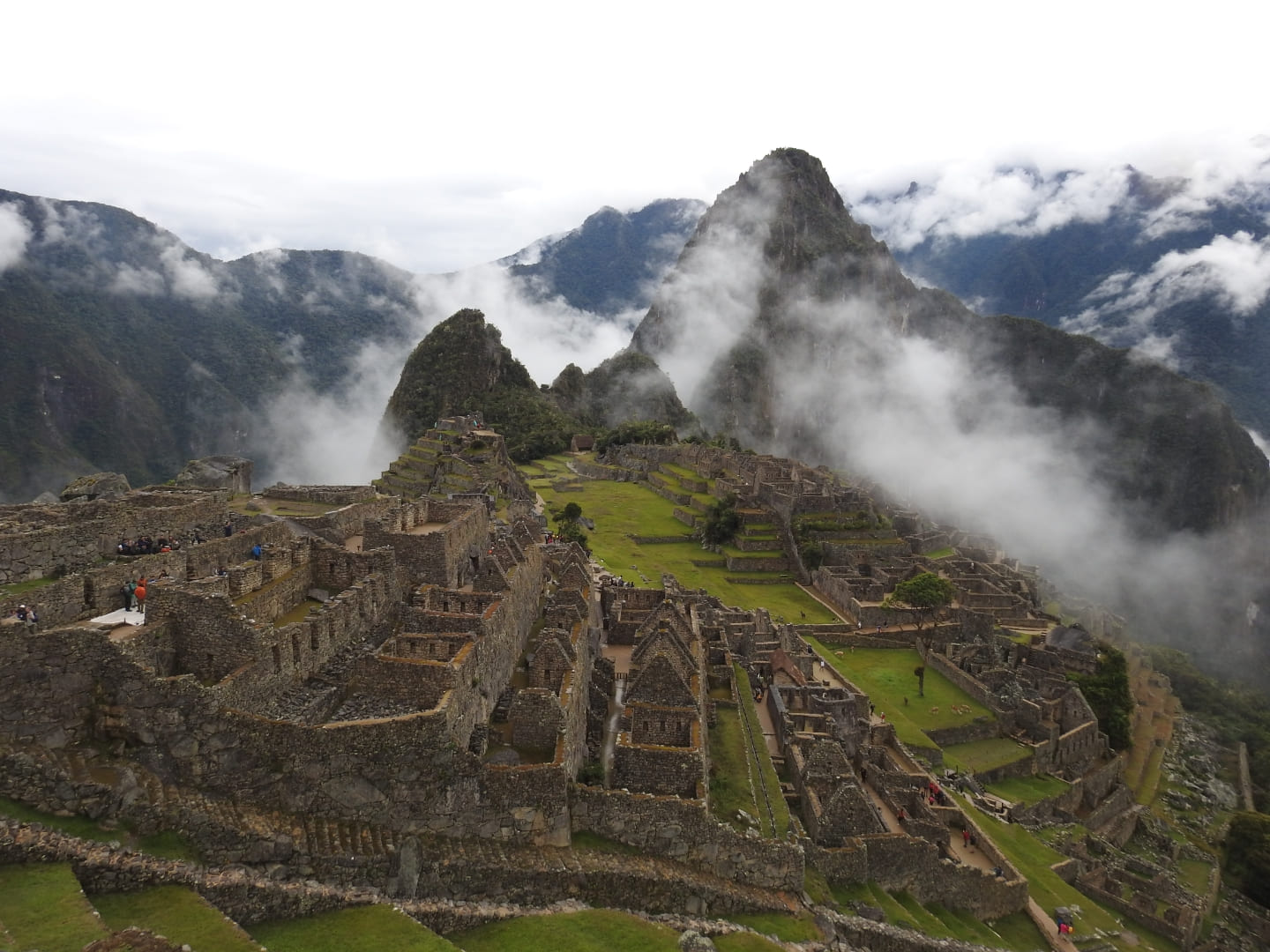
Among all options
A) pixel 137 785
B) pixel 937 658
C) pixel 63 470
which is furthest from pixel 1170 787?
pixel 63 470

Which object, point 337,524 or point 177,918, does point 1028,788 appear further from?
point 177,918

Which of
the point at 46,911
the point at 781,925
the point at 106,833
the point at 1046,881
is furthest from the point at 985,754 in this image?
the point at 46,911

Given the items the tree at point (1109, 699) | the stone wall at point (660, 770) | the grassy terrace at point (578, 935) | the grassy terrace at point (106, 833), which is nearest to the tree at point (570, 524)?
the stone wall at point (660, 770)

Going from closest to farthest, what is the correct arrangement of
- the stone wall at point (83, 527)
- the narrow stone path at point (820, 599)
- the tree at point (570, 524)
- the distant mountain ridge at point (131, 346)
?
the stone wall at point (83, 527), the tree at point (570, 524), the narrow stone path at point (820, 599), the distant mountain ridge at point (131, 346)

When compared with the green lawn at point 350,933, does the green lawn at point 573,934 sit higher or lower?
lower

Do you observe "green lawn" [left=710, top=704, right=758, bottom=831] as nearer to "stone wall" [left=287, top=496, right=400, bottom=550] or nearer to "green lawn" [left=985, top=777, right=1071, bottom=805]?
"stone wall" [left=287, top=496, right=400, bottom=550]

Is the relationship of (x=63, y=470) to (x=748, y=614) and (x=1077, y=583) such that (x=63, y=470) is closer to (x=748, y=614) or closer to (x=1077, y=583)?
(x=748, y=614)

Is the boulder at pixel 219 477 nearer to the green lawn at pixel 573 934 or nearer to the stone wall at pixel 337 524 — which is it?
the stone wall at pixel 337 524
